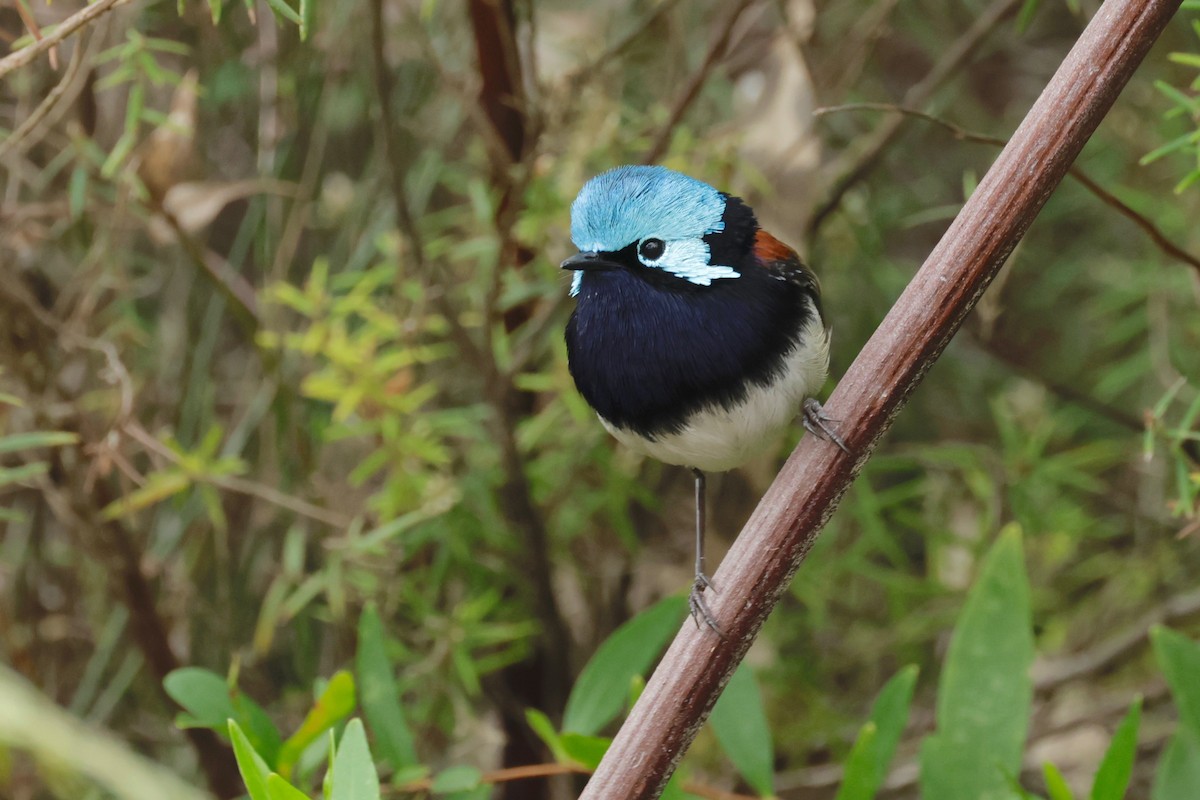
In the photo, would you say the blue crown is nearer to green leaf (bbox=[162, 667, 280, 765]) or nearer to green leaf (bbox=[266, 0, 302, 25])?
green leaf (bbox=[266, 0, 302, 25])

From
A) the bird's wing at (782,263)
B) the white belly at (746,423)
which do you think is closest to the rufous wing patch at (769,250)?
the bird's wing at (782,263)

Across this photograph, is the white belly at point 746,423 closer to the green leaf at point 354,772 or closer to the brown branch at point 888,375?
the brown branch at point 888,375

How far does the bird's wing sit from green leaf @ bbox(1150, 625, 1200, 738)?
2.20 ft

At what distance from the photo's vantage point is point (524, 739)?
2.54 metres

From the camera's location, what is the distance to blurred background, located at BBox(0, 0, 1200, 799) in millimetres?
2186

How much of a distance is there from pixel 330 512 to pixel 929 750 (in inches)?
48.1

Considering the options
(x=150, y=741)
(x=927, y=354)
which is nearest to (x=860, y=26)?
(x=927, y=354)

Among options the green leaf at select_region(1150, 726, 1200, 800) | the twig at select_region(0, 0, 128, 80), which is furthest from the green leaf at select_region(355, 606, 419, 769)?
the green leaf at select_region(1150, 726, 1200, 800)

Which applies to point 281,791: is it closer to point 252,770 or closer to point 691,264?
point 252,770

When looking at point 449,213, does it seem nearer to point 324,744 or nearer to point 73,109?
point 73,109

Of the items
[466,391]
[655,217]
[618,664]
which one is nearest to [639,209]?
[655,217]

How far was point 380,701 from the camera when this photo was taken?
68.4 inches

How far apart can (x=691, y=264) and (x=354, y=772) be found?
81cm

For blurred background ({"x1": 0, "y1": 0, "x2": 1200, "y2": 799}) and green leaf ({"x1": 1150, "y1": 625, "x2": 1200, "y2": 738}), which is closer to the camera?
green leaf ({"x1": 1150, "y1": 625, "x2": 1200, "y2": 738})
